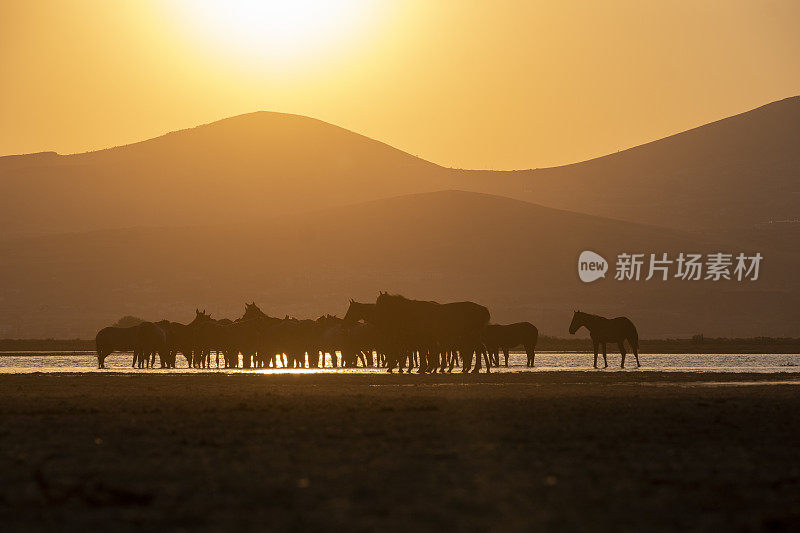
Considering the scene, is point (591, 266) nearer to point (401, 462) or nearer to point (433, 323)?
point (433, 323)

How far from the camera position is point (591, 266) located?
614 feet

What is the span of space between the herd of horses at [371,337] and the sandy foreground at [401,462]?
1478cm

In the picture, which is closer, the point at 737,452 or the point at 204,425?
the point at 737,452

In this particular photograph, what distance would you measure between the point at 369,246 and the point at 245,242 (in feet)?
67.0

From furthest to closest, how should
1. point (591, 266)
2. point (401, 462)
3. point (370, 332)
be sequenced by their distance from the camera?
1. point (591, 266)
2. point (370, 332)
3. point (401, 462)

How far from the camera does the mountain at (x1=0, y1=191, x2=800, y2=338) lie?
169 m

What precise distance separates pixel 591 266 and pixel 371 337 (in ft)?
449

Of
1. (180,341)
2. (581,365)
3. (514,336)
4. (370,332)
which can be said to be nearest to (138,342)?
(180,341)

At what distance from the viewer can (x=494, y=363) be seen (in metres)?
58.7

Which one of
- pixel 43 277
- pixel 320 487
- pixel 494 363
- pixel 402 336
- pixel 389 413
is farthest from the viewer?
pixel 43 277

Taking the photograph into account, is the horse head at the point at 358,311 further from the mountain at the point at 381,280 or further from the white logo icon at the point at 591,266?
the white logo icon at the point at 591,266

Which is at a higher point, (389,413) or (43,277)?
(43,277)

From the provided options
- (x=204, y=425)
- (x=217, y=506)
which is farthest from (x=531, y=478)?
(x=204, y=425)

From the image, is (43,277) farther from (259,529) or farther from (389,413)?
(259,529)
